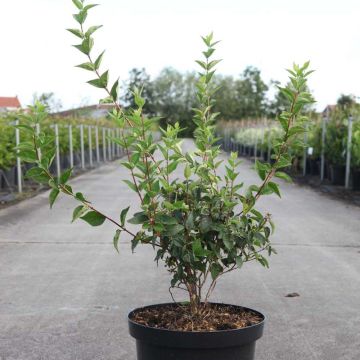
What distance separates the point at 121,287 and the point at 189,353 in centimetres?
290

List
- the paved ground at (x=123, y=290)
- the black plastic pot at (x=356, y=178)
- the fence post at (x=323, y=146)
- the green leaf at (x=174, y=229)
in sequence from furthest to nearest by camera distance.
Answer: the fence post at (x=323, y=146), the black plastic pot at (x=356, y=178), the paved ground at (x=123, y=290), the green leaf at (x=174, y=229)

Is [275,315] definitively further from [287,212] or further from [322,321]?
[287,212]

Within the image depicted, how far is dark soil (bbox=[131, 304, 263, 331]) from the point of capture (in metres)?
2.80

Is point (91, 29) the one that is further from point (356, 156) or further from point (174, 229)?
point (356, 156)

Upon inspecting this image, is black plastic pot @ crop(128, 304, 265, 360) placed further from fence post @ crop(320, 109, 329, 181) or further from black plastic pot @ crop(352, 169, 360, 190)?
fence post @ crop(320, 109, 329, 181)

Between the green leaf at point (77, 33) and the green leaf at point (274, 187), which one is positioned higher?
the green leaf at point (77, 33)

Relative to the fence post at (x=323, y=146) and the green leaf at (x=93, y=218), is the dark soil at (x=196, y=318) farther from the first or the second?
the fence post at (x=323, y=146)

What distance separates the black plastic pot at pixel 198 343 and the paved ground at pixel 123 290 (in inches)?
46.2

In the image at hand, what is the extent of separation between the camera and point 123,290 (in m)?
5.32

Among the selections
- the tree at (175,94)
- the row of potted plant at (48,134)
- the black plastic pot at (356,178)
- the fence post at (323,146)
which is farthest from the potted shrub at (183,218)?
the tree at (175,94)

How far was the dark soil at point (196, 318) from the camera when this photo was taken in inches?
110

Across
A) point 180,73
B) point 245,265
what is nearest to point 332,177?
point 245,265

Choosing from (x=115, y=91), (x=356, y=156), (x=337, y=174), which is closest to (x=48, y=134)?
(x=356, y=156)

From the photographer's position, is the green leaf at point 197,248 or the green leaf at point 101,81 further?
the green leaf at point 101,81
